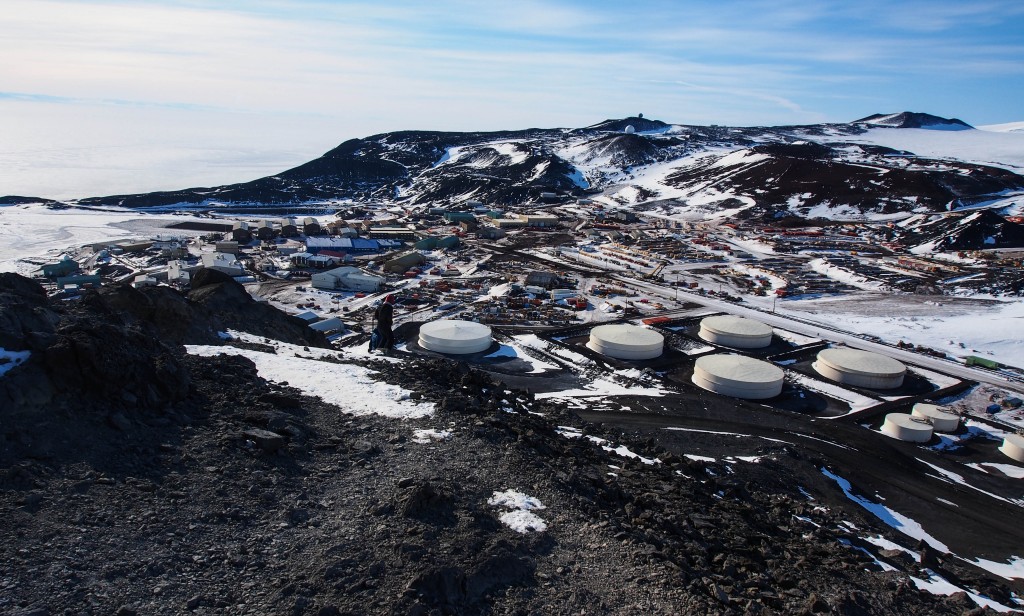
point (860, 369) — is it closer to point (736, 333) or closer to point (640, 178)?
point (736, 333)

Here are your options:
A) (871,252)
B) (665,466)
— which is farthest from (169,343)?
(871,252)

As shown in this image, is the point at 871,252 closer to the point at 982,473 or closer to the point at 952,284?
the point at 952,284

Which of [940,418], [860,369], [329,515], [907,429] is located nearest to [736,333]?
[860,369]

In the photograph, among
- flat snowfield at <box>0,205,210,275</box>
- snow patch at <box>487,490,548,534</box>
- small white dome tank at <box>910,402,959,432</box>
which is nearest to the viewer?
snow patch at <box>487,490,548,534</box>

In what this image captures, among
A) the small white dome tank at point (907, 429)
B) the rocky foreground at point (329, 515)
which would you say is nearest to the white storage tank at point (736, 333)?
the small white dome tank at point (907, 429)

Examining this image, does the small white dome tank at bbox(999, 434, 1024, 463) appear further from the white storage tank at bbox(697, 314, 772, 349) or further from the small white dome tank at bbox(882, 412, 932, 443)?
the white storage tank at bbox(697, 314, 772, 349)

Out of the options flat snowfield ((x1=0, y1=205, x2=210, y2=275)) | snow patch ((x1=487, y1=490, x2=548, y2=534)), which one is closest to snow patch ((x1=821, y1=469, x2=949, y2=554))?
snow patch ((x1=487, y1=490, x2=548, y2=534))
